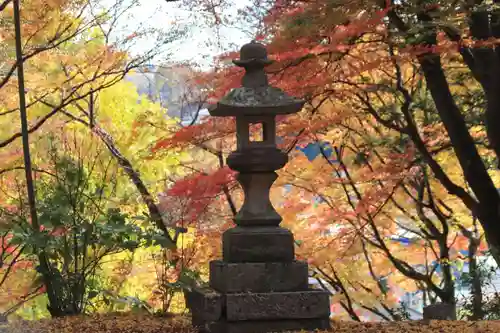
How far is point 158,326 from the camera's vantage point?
653 centimetres

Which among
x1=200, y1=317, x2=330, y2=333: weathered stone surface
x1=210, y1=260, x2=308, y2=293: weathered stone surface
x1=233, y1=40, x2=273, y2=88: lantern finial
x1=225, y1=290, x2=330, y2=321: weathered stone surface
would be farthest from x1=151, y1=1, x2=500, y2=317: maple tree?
x1=200, y1=317, x2=330, y2=333: weathered stone surface

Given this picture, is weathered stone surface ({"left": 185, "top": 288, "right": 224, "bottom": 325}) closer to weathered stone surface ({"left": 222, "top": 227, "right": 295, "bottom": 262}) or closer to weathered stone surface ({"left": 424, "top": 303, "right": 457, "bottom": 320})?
weathered stone surface ({"left": 222, "top": 227, "right": 295, "bottom": 262})

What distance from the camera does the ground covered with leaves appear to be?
622 cm

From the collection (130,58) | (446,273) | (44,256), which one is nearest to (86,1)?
(130,58)

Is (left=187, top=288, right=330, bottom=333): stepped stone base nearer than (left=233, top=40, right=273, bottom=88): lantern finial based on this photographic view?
Yes

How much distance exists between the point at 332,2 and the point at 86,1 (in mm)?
4707

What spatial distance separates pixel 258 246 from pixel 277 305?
548mm

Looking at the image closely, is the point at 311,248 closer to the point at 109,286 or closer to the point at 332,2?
the point at 109,286

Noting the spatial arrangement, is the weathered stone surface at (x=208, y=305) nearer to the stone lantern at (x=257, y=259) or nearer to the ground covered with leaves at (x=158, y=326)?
the stone lantern at (x=257, y=259)

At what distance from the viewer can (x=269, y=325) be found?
5.94m

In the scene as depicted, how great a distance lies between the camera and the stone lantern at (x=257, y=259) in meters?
5.93

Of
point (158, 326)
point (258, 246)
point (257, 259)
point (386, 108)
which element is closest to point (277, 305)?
point (257, 259)

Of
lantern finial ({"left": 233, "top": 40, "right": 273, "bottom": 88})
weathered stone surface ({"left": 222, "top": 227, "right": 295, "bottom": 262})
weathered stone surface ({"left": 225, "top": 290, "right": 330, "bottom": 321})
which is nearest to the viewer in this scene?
weathered stone surface ({"left": 225, "top": 290, "right": 330, "bottom": 321})

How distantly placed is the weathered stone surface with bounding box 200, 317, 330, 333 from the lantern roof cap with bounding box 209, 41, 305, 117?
1.87 m
